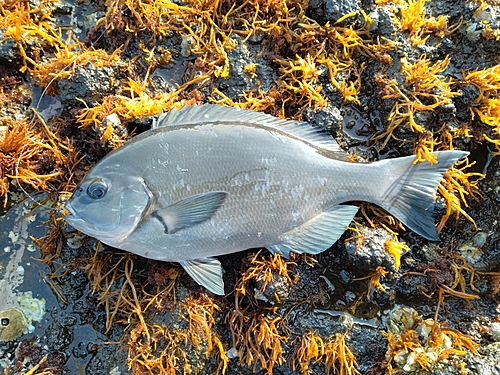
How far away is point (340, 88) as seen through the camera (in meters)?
3.19

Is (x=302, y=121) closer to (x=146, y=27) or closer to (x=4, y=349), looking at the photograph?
(x=146, y=27)

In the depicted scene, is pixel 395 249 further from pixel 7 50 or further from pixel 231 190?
pixel 7 50

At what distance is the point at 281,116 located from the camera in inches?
124

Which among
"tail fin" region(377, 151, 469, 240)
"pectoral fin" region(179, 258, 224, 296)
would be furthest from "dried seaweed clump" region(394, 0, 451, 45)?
"pectoral fin" region(179, 258, 224, 296)

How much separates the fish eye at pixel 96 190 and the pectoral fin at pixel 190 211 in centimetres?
38

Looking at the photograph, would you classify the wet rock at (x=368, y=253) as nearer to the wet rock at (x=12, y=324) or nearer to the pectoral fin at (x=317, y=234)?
the pectoral fin at (x=317, y=234)

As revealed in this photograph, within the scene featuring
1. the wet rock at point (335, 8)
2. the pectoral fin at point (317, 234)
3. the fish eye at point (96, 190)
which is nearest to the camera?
the fish eye at point (96, 190)

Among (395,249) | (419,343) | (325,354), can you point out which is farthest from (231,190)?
(419,343)

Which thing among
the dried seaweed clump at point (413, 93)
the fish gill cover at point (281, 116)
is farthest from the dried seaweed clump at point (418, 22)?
the dried seaweed clump at point (413, 93)

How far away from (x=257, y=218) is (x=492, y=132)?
208cm

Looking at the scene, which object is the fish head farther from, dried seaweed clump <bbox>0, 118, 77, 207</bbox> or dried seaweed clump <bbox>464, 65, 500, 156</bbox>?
dried seaweed clump <bbox>464, 65, 500, 156</bbox>

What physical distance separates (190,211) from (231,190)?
332mm

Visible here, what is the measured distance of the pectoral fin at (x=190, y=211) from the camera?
8.85 feet

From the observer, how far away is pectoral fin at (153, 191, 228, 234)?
106 inches
